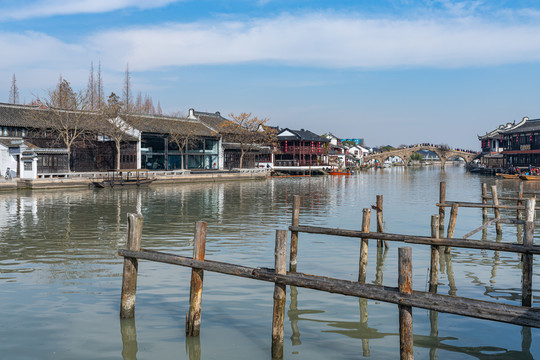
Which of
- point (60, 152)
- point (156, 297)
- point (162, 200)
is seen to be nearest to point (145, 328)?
point (156, 297)

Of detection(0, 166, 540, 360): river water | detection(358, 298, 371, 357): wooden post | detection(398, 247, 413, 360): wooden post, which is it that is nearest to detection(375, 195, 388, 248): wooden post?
detection(0, 166, 540, 360): river water

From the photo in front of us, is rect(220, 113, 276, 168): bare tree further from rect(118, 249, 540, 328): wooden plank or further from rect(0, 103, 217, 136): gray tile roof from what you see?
rect(118, 249, 540, 328): wooden plank

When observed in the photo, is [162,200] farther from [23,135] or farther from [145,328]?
[145,328]

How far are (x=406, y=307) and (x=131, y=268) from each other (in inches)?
221

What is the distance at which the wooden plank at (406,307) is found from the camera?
708 centimetres

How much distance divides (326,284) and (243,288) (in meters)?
5.55

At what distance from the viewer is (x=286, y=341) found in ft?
31.6

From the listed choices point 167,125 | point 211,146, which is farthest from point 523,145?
point 167,125

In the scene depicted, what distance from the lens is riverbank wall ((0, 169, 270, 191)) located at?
1812 inches

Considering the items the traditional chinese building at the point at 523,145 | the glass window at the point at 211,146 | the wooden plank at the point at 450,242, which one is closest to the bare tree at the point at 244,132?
the glass window at the point at 211,146

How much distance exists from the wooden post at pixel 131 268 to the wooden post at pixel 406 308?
17.2ft

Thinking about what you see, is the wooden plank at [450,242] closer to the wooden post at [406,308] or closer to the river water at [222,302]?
the river water at [222,302]

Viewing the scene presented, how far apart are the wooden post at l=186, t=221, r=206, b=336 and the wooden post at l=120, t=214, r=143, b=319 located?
1.37m

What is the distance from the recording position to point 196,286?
30.8 feet
